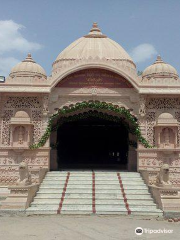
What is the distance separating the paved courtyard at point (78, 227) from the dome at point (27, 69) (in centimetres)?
921

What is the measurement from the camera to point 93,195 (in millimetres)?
9742

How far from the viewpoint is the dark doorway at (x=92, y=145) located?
1702cm

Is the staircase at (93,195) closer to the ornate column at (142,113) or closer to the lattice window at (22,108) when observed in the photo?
the ornate column at (142,113)

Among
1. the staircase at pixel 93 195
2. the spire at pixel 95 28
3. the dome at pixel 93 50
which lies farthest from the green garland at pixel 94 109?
the spire at pixel 95 28

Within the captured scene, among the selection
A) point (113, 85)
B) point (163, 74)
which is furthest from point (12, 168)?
point (163, 74)

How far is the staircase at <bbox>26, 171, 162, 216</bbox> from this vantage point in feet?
28.6

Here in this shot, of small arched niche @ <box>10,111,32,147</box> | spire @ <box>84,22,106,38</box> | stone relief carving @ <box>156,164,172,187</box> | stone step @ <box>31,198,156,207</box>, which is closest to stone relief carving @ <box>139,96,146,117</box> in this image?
stone relief carving @ <box>156,164,172,187</box>

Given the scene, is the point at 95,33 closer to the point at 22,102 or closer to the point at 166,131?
the point at 22,102

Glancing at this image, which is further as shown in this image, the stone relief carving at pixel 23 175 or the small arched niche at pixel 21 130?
the small arched niche at pixel 21 130

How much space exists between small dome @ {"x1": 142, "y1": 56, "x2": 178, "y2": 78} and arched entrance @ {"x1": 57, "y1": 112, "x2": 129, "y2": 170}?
11.8 ft

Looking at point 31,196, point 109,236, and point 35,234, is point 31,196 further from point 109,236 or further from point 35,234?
point 109,236

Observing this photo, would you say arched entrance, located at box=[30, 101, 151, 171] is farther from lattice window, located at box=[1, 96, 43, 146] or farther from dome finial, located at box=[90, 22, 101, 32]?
dome finial, located at box=[90, 22, 101, 32]

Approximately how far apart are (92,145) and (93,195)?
7931 millimetres

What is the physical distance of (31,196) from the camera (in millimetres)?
9336
